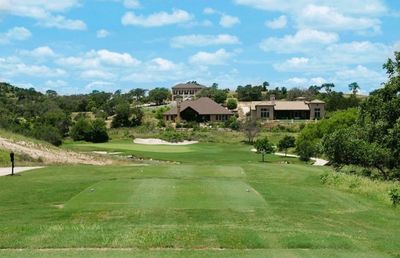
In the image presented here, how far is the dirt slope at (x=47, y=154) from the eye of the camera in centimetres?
4841

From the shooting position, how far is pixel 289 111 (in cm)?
12925

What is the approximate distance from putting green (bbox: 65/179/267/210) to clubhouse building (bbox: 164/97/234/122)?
96.3m

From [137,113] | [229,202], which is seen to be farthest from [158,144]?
[229,202]

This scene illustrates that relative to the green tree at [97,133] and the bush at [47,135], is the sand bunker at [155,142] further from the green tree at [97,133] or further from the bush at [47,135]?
the bush at [47,135]

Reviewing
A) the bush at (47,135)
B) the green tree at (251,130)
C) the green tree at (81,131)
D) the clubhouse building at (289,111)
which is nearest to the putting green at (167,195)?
Result: the bush at (47,135)

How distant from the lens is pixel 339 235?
15.7 metres

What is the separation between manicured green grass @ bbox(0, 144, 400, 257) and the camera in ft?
45.4

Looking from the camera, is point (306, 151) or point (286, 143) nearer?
point (306, 151)

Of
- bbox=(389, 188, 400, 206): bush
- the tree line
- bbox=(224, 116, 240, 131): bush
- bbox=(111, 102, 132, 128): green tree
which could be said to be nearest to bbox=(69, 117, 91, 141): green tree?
bbox=(111, 102, 132, 128): green tree

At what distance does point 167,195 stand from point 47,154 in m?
30.2

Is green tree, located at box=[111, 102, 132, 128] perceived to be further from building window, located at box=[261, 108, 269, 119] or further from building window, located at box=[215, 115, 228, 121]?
building window, located at box=[261, 108, 269, 119]

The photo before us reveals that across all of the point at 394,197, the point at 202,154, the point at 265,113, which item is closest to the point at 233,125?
the point at 265,113

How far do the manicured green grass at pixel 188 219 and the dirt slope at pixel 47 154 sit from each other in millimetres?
18626

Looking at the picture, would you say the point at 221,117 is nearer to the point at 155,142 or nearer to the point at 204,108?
the point at 204,108
